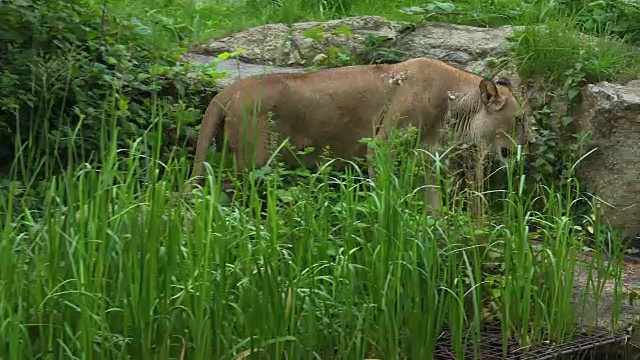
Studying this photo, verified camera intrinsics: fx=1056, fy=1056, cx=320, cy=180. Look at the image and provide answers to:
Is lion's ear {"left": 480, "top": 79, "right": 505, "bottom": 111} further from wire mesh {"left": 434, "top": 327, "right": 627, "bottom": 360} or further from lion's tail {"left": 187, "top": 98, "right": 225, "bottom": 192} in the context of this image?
wire mesh {"left": 434, "top": 327, "right": 627, "bottom": 360}

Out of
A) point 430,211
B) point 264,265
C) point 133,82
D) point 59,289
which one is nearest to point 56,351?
point 59,289

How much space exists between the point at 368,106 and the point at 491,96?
0.88 m

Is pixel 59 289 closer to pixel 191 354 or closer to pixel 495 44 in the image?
pixel 191 354

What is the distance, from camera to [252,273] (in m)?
4.24

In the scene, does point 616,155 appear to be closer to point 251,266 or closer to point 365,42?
point 365,42

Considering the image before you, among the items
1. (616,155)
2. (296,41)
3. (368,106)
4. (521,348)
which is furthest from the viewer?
(296,41)

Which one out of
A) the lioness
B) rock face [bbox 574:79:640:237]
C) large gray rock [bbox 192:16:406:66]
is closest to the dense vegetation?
the lioness

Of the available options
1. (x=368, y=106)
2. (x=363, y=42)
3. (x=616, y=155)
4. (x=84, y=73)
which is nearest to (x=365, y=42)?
(x=363, y=42)

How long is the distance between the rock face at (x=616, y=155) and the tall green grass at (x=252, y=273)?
272 cm

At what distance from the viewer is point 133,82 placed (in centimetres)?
746

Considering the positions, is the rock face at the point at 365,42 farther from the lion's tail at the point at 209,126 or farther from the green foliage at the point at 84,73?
the lion's tail at the point at 209,126

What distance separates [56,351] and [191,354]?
509 millimetres

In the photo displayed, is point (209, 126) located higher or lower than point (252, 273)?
lower

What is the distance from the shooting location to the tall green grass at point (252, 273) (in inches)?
155
